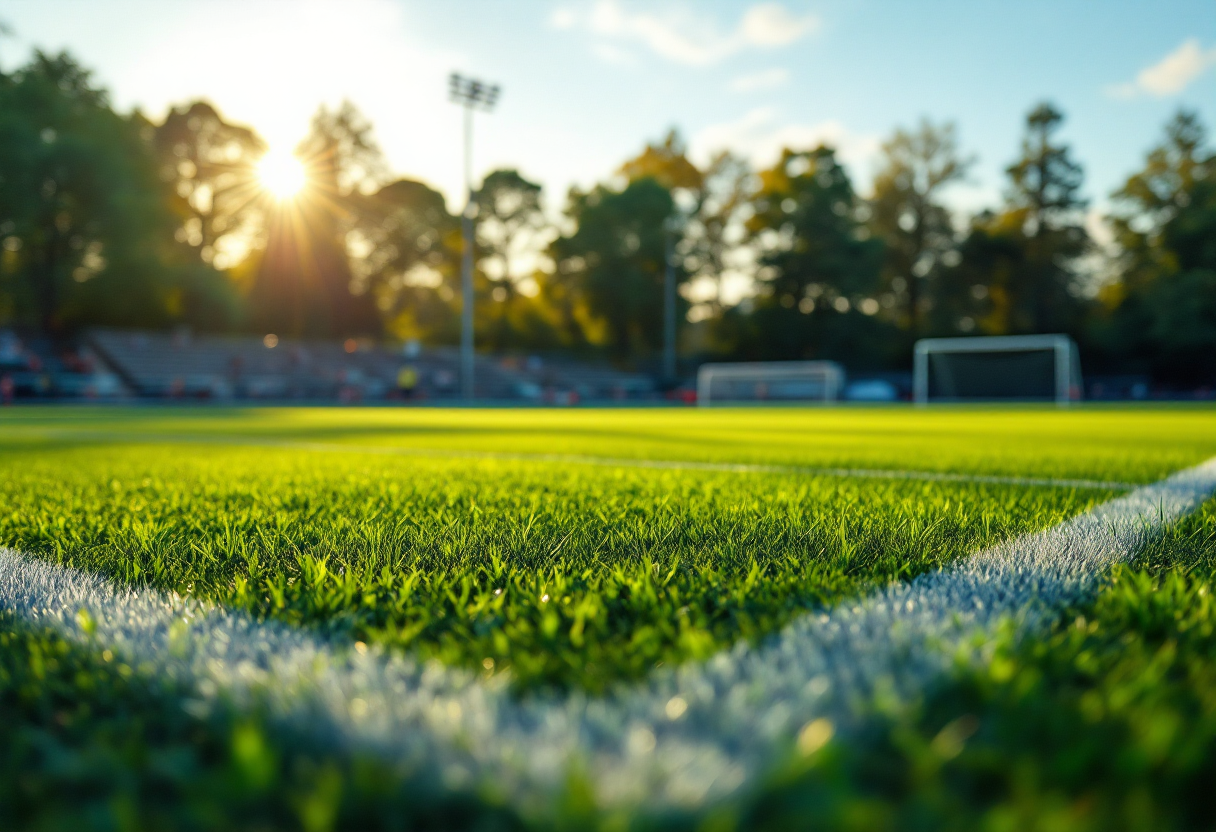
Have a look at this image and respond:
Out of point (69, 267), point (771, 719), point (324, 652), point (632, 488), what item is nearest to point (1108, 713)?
point (771, 719)

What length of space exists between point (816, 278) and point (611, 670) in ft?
146

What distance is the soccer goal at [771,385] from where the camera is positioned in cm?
3472

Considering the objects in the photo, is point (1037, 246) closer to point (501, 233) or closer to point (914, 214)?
point (914, 214)

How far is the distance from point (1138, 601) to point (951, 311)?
47118mm

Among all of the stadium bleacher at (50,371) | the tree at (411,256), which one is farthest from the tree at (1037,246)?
the stadium bleacher at (50,371)

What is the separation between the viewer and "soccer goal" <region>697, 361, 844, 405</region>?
34.7m

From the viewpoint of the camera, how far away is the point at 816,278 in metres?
43.0

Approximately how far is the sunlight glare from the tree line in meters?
0.63

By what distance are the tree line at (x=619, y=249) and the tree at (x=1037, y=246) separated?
0.12 m

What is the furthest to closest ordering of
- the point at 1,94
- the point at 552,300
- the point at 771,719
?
the point at 552,300 < the point at 1,94 < the point at 771,719

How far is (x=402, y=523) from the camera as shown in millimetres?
2117

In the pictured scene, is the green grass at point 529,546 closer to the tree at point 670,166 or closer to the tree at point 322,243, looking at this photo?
the tree at point 322,243

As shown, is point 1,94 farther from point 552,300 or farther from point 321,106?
point 552,300

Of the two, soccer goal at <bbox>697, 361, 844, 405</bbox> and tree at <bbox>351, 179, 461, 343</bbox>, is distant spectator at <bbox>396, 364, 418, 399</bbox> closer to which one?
tree at <bbox>351, 179, 461, 343</bbox>
